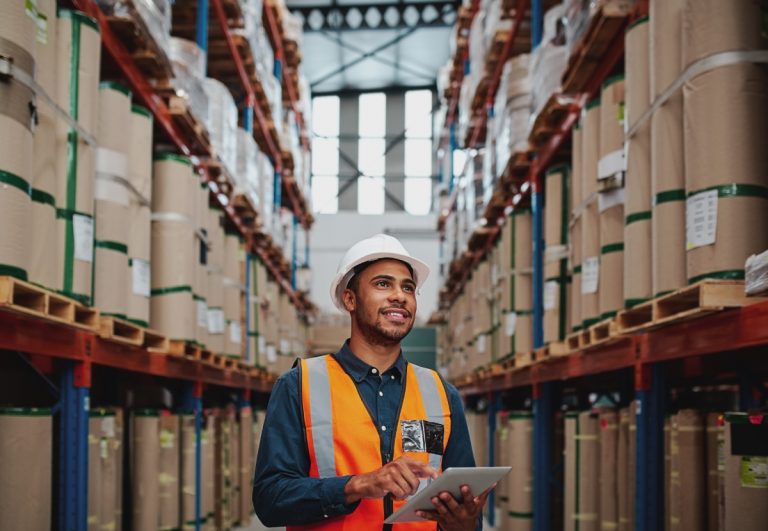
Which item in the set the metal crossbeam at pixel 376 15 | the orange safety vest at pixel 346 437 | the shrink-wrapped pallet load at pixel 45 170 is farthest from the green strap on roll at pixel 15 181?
the metal crossbeam at pixel 376 15

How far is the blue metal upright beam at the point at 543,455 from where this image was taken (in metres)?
6.56

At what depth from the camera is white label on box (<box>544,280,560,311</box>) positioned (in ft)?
20.1

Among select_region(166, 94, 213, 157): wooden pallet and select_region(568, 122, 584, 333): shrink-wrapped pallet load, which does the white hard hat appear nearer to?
select_region(568, 122, 584, 333): shrink-wrapped pallet load

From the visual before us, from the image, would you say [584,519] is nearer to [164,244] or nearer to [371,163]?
[164,244]

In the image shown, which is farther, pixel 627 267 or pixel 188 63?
pixel 188 63

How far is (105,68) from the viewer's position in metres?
5.42

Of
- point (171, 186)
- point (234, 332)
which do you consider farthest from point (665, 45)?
point (234, 332)

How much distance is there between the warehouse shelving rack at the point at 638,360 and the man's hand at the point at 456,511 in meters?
1.18

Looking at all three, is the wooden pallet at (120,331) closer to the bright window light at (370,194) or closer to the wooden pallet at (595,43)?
the wooden pallet at (595,43)

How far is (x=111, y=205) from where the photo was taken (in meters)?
4.81

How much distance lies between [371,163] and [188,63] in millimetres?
18248

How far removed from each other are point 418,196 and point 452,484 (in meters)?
23.0

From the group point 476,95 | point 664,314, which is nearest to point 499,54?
point 476,95

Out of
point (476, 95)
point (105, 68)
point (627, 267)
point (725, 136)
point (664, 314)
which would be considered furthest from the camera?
point (476, 95)
